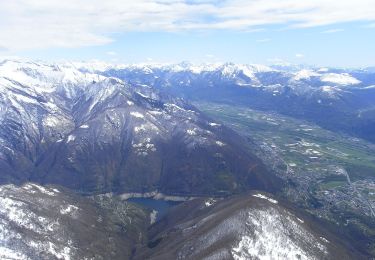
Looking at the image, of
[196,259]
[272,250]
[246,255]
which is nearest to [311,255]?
[272,250]

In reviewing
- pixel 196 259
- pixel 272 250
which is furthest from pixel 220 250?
pixel 272 250

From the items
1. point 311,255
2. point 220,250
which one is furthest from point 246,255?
point 311,255

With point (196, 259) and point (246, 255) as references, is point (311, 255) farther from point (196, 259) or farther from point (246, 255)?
point (196, 259)

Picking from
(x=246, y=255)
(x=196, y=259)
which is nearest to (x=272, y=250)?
(x=246, y=255)

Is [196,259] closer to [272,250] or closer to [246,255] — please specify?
[246,255]

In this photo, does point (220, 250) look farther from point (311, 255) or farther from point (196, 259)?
point (311, 255)

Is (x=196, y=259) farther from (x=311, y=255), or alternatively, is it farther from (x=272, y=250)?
(x=311, y=255)
